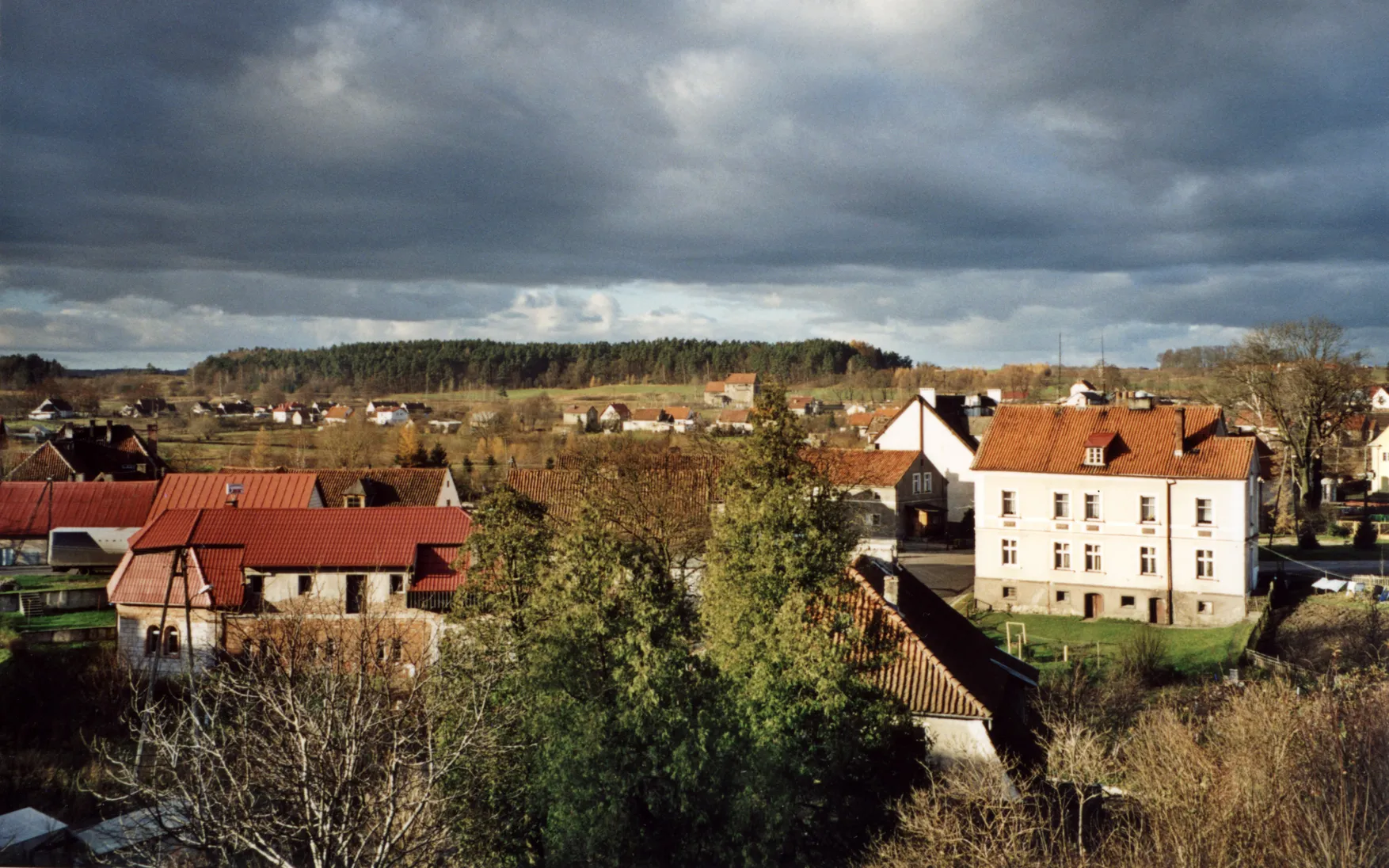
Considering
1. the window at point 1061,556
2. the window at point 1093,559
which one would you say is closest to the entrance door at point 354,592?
the window at point 1061,556

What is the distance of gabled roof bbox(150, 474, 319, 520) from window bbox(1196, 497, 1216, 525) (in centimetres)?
1425

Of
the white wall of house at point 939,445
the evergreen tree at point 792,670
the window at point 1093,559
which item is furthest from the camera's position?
the white wall of house at point 939,445

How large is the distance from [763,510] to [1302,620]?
9623 mm

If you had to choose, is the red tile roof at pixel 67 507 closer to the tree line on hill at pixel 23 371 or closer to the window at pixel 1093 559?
the tree line on hill at pixel 23 371

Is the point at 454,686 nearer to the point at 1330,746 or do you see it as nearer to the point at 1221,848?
the point at 1221,848

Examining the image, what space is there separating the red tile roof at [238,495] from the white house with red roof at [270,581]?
347cm

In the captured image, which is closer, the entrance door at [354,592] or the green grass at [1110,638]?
the green grass at [1110,638]

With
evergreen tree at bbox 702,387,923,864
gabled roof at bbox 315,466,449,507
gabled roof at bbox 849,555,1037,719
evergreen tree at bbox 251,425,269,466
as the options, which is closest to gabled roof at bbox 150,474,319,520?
gabled roof at bbox 315,466,449,507

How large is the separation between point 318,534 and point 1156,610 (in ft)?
39.5

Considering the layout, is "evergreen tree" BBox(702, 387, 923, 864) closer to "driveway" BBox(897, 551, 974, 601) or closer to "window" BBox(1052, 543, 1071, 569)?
"driveway" BBox(897, 551, 974, 601)

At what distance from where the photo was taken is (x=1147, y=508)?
1516 cm

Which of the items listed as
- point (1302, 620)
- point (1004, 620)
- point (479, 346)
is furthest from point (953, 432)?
point (479, 346)

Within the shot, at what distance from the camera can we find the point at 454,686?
6.73 meters

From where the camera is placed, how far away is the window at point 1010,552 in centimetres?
1595
